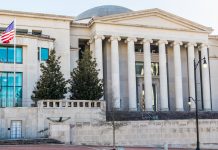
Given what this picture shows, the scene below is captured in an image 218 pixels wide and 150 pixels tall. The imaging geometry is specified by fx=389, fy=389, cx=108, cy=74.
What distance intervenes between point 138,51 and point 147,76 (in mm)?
6480

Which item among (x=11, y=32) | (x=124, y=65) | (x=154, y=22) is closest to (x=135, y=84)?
(x=124, y=65)

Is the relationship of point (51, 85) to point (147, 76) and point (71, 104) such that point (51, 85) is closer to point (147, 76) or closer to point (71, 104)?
point (71, 104)

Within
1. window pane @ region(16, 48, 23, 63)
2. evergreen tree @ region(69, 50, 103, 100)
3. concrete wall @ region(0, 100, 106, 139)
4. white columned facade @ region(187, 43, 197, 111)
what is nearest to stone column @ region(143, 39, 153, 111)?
white columned facade @ region(187, 43, 197, 111)

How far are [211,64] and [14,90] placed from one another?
37523 millimetres

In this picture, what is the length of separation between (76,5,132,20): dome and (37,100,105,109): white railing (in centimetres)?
3098

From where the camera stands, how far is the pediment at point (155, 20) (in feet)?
200

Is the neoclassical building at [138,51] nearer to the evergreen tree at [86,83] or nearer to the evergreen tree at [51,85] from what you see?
the evergreen tree at [51,85]

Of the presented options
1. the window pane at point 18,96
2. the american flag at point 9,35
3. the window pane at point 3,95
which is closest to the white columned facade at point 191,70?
the window pane at point 18,96

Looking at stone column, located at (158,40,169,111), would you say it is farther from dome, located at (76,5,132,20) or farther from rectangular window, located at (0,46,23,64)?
rectangular window, located at (0,46,23,64)

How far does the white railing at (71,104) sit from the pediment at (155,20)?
18.9m

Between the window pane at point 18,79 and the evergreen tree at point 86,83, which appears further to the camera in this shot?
the window pane at point 18,79

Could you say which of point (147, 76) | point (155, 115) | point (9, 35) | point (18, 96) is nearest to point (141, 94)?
point (147, 76)

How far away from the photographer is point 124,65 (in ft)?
210

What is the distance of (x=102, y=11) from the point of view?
241 feet
